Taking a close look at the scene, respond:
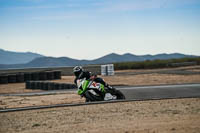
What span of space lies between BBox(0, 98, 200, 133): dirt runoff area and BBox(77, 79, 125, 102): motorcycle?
90 centimetres

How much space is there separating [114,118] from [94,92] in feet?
14.1

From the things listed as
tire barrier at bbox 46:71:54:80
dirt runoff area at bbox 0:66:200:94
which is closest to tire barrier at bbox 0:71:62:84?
tire barrier at bbox 46:71:54:80

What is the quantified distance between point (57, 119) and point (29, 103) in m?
6.82

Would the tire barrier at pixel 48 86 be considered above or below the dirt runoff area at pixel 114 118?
above

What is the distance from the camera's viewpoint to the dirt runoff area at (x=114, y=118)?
9.31 meters

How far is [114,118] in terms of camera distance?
1104 cm

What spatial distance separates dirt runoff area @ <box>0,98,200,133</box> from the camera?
30.6 feet

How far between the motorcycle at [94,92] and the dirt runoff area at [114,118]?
35.5 inches

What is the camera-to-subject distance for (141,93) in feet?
58.1

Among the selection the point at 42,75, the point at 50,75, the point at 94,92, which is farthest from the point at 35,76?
the point at 94,92

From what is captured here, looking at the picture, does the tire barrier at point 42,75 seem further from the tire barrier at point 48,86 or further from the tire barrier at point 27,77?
the tire barrier at point 48,86

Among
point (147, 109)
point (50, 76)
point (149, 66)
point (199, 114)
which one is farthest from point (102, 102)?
point (149, 66)

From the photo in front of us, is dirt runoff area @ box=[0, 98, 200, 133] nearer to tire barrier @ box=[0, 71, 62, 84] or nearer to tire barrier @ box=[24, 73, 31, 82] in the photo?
tire barrier @ box=[0, 71, 62, 84]

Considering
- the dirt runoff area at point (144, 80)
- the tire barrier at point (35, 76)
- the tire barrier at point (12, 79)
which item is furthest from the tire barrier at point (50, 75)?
the tire barrier at point (12, 79)
